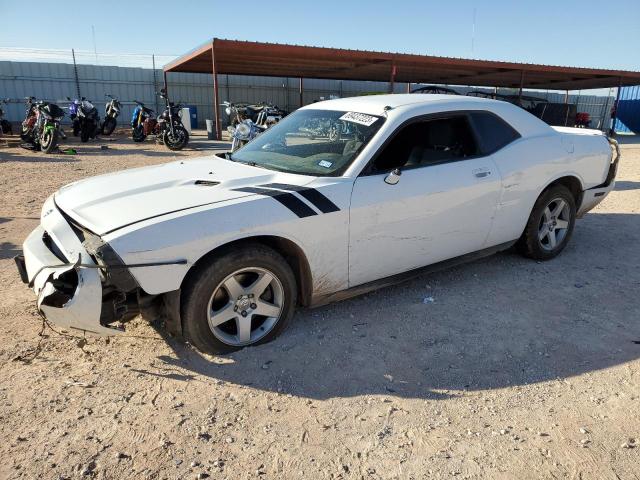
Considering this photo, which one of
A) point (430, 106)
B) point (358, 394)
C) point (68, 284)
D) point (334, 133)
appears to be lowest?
point (358, 394)

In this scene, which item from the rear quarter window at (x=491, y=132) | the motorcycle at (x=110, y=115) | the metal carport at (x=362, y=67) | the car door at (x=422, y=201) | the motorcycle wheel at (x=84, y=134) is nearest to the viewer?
the car door at (x=422, y=201)

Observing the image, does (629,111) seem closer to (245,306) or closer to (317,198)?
(317,198)

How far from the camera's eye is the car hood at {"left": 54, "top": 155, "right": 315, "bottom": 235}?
275 cm

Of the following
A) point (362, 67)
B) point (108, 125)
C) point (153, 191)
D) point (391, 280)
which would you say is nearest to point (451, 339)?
point (391, 280)

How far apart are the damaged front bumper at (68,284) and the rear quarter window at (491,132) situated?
3.15 metres

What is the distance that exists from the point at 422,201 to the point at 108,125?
16364 millimetres

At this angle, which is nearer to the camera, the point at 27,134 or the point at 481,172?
the point at 481,172

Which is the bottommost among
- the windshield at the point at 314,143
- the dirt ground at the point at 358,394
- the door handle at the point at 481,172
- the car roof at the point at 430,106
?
the dirt ground at the point at 358,394

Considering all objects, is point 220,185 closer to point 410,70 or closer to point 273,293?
point 273,293

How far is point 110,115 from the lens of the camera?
16656mm

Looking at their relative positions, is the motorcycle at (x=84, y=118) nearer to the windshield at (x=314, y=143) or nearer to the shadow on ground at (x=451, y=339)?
the windshield at (x=314, y=143)

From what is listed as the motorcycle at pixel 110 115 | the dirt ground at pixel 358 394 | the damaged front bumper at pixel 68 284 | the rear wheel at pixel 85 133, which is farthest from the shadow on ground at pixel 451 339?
the motorcycle at pixel 110 115

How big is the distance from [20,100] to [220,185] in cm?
2341

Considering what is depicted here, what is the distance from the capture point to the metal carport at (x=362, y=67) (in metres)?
15.8
